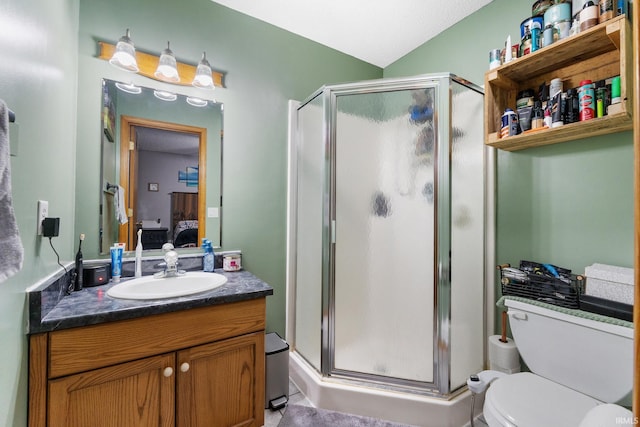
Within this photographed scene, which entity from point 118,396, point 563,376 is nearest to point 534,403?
point 563,376

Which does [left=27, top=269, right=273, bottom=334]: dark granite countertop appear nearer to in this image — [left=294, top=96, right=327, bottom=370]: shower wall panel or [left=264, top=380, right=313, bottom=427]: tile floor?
[left=294, top=96, right=327, bottom=370]: shower wall panel

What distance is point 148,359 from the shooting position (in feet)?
3.57

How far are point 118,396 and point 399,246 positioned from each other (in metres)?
1.50

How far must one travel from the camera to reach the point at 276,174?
200cm

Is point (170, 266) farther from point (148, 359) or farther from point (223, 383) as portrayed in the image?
point (223, 383)

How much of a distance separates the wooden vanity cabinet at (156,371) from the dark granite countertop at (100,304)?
4cm

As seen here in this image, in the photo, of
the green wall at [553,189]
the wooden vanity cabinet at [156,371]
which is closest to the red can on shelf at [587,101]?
the green wall at [553,189]

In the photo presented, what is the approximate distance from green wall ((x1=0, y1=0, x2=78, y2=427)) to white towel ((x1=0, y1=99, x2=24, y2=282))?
11cm

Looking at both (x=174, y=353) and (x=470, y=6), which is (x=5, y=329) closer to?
(x=174, y=353)

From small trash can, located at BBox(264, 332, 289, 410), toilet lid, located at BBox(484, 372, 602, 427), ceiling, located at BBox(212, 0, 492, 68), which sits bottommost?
small trash can, located at BBox(264, 332, 289, 410)

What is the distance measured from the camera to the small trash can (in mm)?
1598

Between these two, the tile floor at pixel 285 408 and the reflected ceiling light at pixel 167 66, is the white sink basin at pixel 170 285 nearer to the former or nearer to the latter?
the tile floor at pixel 285 408

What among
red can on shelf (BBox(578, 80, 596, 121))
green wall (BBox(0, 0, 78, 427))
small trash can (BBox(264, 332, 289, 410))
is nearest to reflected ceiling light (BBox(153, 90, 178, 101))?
green wall (BBox(0, 0, 78, 427))

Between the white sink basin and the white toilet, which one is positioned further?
the white sink basin
